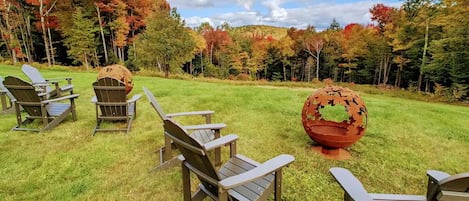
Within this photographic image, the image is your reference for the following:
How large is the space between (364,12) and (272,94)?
68.5ft

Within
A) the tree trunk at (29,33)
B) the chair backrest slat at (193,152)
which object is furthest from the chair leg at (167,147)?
the tree trunk at (29,33)

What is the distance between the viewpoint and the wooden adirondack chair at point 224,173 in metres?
1.84

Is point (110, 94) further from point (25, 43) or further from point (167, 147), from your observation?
point (25, 43)

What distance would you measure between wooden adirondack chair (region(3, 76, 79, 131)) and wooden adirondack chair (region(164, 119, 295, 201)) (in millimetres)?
3332

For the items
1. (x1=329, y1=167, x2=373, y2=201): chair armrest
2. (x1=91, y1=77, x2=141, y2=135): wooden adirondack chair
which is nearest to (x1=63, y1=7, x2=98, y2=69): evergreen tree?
(x1=91, y1=77, x2=141, y2=135): wooden adirondack chair

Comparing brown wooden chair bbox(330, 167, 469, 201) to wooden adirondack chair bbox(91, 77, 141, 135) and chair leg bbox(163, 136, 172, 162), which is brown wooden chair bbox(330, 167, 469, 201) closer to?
chair leg bbox(163, 136, 172, 162)

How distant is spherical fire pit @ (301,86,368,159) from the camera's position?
11.5ft

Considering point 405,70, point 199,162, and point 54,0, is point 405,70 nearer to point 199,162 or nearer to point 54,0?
point 199,162

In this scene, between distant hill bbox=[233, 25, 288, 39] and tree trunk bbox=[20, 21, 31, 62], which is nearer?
tree trunk bbox=[20, 21, 31, 62]

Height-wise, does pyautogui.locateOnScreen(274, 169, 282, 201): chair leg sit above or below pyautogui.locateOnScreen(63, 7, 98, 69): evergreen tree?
below

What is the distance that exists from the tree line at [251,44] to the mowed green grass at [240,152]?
926 centimetres

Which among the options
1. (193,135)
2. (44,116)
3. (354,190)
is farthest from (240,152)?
(44,116)

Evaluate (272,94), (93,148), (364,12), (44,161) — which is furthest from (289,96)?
(364,12)

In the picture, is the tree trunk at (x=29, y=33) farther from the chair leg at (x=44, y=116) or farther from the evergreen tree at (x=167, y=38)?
the chair leg at (x=44, y=116)
